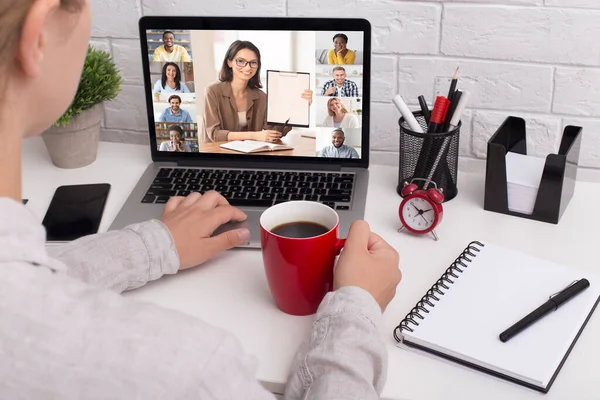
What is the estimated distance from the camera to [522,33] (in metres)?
1.12

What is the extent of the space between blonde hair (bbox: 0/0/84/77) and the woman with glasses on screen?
62 centimetres

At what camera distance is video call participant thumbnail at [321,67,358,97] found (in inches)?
43.5

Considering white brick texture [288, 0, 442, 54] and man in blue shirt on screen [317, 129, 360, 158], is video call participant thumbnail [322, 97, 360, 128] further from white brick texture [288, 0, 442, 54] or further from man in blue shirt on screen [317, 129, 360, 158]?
white brick texture [288, 0, 442, 54]

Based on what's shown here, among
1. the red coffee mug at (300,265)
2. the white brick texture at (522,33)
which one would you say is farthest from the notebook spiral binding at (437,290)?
the white brick texture at (522,33)

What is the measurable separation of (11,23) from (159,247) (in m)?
0.46

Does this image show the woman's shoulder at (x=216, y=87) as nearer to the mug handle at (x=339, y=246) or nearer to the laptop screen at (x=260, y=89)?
the laptop screen at (x=260, y=89)

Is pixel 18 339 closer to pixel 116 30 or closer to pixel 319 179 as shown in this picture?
pixel 319 179

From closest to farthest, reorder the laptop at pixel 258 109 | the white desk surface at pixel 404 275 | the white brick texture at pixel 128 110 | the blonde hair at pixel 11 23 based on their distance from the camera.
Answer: the blonde hair at pixel 11 23 < the white desk surface at pixel 404 275 < the laptop at pixel 258 109 < the white brick texture at pixel 128 110

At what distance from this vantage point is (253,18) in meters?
1.10

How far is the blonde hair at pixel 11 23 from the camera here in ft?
1.64

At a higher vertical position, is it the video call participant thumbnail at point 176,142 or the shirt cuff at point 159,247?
the video call participant thumbnail at point 176,142

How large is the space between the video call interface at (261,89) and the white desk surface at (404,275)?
0.12 meters

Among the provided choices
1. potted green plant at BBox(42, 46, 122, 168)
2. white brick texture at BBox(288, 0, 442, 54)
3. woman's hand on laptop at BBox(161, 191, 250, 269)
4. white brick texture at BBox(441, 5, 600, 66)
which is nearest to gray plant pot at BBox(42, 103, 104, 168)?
potted green plant at BBox(42, 46, 122, 168)

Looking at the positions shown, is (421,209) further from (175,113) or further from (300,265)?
(175,113)
